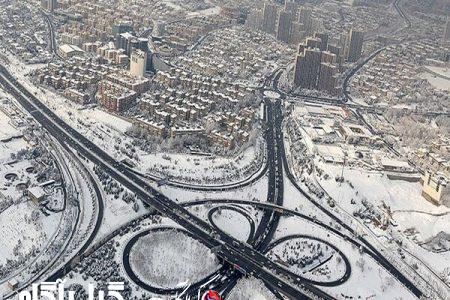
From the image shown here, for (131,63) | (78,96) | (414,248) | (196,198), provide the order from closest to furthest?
1. (414,248)
2. (196,198)
3. (78,96)
4. (131,63)

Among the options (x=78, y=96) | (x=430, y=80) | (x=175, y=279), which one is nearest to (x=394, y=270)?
(x=175, y=279)

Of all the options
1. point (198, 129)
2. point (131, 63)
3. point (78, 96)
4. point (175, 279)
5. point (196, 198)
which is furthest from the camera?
point (131, 63)

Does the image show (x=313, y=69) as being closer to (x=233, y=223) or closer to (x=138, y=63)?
(x=138, y=63)

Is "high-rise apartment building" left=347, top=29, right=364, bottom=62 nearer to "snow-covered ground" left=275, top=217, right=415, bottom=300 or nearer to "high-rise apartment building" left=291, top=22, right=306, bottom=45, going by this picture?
"high-rise apartment building" left=291, top=22, right=306, bottom=45

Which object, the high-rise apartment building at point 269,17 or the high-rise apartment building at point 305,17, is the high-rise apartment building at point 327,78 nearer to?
the high-rise apartment building at point 305,17

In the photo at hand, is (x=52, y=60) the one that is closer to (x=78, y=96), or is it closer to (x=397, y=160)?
(x=78, y=96)

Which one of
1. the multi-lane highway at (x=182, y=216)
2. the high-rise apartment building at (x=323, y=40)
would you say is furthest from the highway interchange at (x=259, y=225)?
the high-rise apartment building at (x=323, y=40)
